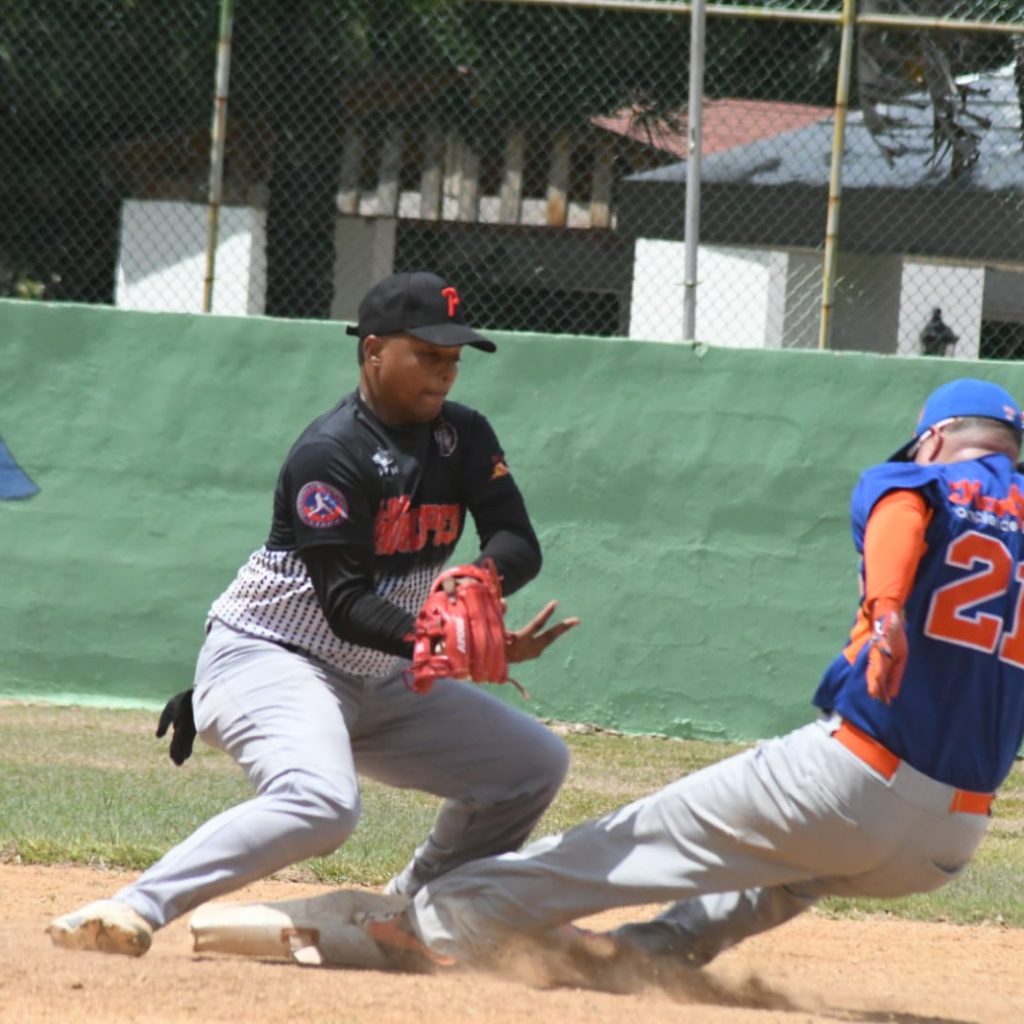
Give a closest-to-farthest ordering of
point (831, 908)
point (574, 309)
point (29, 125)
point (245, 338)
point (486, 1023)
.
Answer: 1. point (486, 1023)
2. point (831, 908)
3. point (245, 338)
4. point (574, 309)
5. point (29, 125)

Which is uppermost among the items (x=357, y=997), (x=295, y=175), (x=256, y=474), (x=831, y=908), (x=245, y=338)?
(x=295, y=175)

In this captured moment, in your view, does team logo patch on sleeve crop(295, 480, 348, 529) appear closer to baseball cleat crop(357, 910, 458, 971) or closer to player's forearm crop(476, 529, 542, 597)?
player's forearm crop(476, 529, 542, 597)

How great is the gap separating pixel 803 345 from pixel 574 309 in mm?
1652

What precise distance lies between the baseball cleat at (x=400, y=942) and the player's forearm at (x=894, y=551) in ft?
4.69

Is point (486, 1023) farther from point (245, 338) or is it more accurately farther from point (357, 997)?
point (245, 338)

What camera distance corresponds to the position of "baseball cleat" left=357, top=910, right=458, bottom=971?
4496 mm

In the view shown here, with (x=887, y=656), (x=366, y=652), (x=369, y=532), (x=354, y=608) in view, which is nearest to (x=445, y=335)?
(x=369, y=532)

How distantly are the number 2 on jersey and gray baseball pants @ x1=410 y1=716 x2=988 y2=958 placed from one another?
0.32 m

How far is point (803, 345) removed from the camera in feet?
38.0

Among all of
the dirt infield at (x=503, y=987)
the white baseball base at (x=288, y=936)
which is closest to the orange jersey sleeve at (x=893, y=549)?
the dirt infield at (x=503, y=987)

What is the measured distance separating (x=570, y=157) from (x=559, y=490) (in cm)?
270

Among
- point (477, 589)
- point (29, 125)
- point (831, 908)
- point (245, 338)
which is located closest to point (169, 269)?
point (245, 338)

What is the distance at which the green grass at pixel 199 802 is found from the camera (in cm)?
625

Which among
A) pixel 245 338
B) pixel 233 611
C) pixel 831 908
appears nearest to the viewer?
pixel 233 611
